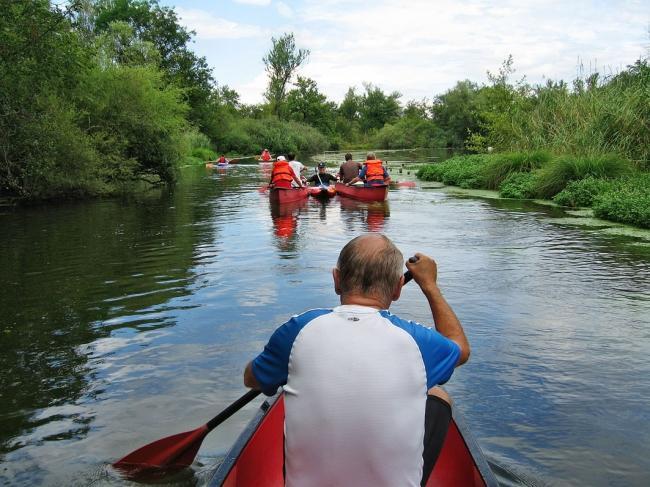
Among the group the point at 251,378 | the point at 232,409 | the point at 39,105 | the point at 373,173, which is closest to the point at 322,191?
the point at 373,173

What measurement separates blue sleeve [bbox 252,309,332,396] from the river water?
160cm

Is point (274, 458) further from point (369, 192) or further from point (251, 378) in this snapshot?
point (369, 192)

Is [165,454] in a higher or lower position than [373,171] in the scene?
lower

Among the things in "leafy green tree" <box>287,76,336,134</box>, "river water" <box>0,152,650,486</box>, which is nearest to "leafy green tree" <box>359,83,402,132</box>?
"leafy green tree" <box>287,76,336,134</box>

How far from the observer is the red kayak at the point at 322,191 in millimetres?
19281

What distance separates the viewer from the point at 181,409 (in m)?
4.62

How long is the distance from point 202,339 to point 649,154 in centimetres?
1444

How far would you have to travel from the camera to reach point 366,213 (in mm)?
16016

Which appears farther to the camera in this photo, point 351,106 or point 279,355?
point 351,106

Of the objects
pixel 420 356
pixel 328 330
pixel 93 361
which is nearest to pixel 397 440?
pixel 420 356

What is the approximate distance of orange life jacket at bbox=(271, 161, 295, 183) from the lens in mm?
18031

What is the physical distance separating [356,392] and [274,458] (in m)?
1.28

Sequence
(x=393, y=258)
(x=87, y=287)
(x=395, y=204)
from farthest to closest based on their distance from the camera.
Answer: (x=395, y=204), (x=87, y=287), (x=393, y=258)

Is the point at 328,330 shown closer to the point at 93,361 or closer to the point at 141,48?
the point at 93,361
